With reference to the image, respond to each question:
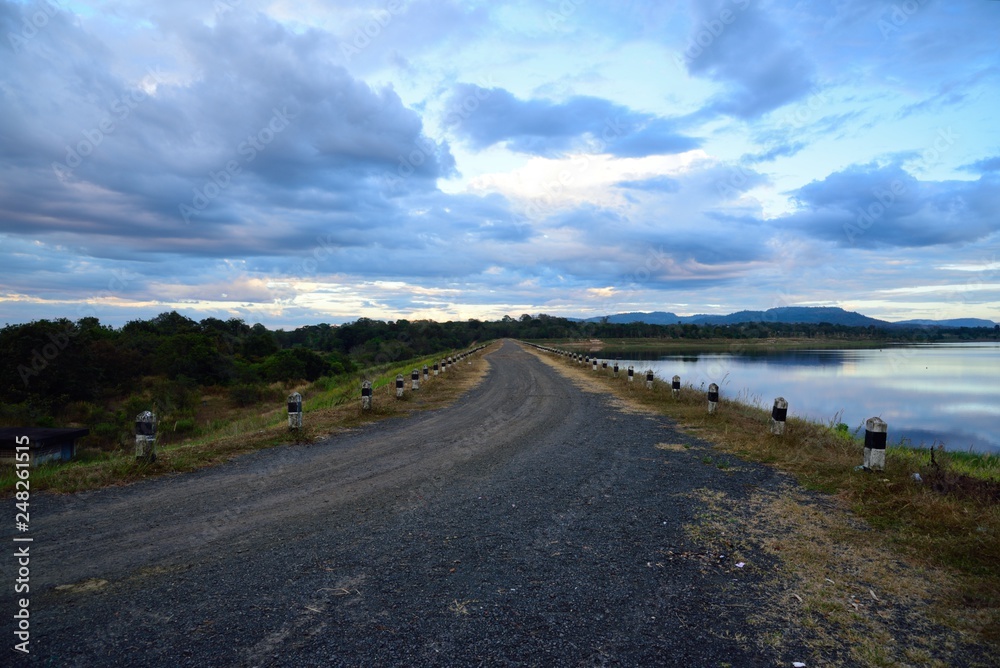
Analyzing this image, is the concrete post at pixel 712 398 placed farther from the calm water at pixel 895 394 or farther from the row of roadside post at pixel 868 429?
the calm water at pixel 895 394

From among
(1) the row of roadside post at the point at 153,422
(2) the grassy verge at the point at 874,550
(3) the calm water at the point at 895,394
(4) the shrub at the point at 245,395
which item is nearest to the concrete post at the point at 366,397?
(1) the row of roadside post at the point at 153,422

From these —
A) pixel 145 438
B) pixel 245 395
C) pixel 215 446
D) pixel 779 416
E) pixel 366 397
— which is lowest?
pixel 245 395

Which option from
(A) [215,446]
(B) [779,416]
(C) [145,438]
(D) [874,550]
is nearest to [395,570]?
(D) [874,550]

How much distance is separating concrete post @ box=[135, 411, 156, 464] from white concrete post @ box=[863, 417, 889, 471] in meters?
9.40

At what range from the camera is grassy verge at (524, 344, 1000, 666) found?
3145 mm

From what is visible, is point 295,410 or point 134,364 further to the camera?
point 134,364

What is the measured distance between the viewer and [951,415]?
22.2m

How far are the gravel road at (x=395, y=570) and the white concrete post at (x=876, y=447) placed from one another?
1202 millimetres

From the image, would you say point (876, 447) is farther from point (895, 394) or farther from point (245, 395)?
point (895, 394)

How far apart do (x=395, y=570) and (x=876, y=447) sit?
6.22 metres

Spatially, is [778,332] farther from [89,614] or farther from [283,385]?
[89,614]

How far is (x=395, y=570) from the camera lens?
13.0 ft

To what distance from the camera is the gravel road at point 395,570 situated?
300 cm

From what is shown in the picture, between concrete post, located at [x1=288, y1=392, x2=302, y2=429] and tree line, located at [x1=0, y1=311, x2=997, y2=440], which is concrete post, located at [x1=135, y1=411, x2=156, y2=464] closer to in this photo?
concrete post, located at [x1=288, y1=392, x2=302, y2=429]
